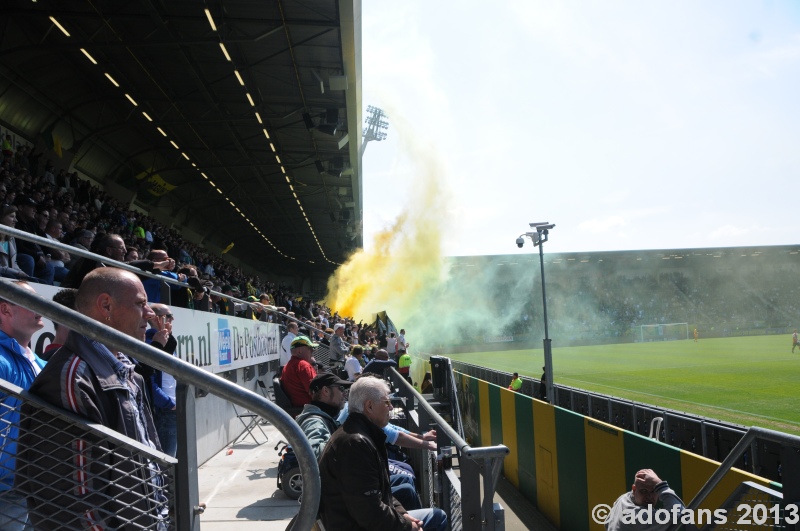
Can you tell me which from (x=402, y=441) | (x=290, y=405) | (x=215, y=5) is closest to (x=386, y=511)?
(x=402, y=441)

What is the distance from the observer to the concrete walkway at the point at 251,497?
6605 millimetres

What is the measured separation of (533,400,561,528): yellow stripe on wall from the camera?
9.59 m

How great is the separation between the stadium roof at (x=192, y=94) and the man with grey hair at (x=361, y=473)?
33.7 feet

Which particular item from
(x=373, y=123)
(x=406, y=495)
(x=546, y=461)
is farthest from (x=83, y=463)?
(x=373, y=123)

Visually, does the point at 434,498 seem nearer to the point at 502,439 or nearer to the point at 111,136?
the point at 502,439

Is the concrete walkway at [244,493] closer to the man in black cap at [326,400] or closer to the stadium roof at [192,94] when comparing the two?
the man in black cap at [326,400]

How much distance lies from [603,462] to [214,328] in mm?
5915

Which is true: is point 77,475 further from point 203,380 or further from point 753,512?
point 753,512

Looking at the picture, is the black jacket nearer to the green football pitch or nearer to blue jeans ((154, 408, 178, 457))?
blue jeans ((154, 408, 178, 457))

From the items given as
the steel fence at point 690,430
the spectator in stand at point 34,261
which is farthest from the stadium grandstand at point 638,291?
the spectator in stand at point 34,261

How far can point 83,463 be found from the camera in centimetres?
195

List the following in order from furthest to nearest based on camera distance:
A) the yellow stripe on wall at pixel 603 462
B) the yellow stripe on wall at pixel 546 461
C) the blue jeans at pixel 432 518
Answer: the yellow stripe on wall at pixel 546 461
the yellow stripe on wall at pixel 603 462
the blue jeans at pixel 432 518

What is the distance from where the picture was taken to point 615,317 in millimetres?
80188

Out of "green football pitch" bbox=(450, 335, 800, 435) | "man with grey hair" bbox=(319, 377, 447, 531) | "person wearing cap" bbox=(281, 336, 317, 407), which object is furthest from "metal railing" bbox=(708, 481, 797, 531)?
"green football pitch" bbox=(450, 335, 800, 435)
